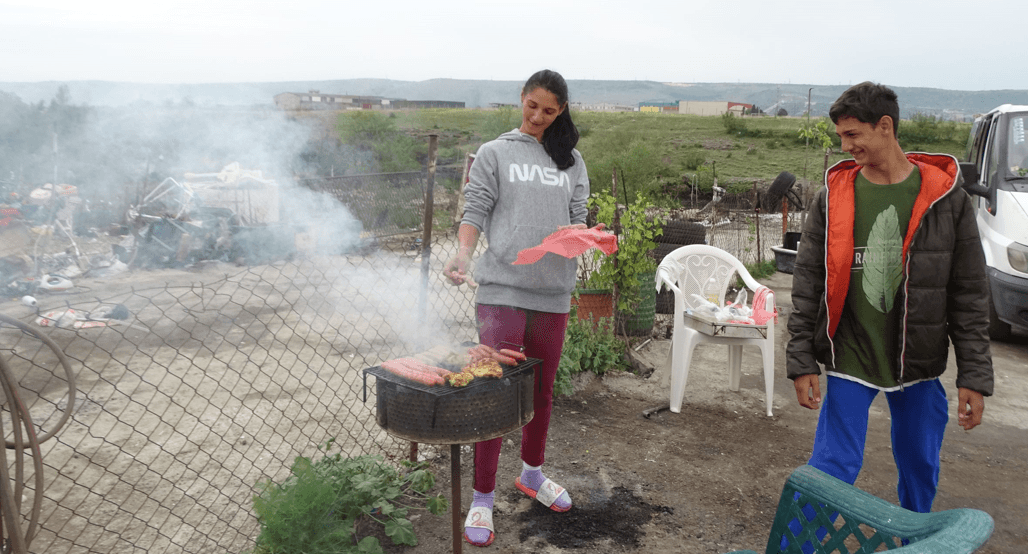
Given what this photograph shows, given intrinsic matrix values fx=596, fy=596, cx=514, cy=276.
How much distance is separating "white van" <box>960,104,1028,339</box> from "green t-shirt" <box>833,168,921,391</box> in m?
3.85

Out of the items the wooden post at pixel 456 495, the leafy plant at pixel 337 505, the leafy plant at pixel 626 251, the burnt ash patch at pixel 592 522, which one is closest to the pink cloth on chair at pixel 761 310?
the leafy plant at pixel 626 251

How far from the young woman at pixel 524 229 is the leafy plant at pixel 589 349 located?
76.1 inches

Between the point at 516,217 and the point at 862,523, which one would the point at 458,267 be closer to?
the point at 516,217

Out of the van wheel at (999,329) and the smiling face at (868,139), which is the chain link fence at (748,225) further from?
the smiling face at (868,139)

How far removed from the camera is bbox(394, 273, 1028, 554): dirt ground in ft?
10.1

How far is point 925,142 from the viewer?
1857 inches

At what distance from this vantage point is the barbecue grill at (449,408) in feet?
7.54

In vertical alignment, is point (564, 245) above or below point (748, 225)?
above

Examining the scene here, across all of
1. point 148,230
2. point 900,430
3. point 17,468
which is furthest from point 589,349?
point 148,230

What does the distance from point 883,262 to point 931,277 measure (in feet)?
0.54

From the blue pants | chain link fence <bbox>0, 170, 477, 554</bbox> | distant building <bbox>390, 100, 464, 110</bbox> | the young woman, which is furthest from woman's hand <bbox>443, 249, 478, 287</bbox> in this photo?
distant building <bbox>390, 100, 464, 110</bbox>

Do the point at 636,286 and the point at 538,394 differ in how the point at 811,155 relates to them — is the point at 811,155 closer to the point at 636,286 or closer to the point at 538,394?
the point at 636,286

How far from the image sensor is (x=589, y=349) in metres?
5.29

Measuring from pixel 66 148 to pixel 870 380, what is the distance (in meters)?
13.9
